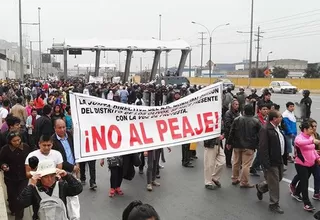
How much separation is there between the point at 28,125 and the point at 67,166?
4.87 m

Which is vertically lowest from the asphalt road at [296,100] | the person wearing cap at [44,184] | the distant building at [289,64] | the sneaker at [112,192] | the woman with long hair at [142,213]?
the sneaker at [112,192]

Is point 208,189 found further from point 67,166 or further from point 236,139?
point 67,166

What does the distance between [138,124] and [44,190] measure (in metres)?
2.99

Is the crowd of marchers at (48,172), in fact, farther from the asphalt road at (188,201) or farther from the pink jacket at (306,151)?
the pink jacket at (306,151)

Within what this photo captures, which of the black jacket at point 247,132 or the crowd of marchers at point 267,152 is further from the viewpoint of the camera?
the black jacket at point 247,132

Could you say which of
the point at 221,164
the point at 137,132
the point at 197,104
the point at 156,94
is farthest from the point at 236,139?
the point at 156,94

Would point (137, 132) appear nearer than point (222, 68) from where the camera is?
Yes

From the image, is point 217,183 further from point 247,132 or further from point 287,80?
point 287,80

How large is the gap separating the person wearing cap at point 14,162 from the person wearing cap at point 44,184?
1.63 m

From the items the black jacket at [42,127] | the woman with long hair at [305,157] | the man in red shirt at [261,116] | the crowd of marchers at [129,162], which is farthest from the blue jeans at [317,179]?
the black jacket at [42,127]

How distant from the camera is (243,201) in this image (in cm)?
661

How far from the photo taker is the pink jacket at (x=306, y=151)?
612 centimetres

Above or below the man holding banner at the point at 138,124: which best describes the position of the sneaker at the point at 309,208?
below

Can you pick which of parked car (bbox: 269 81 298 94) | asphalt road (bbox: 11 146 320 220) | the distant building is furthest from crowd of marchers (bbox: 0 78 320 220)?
the distant building
